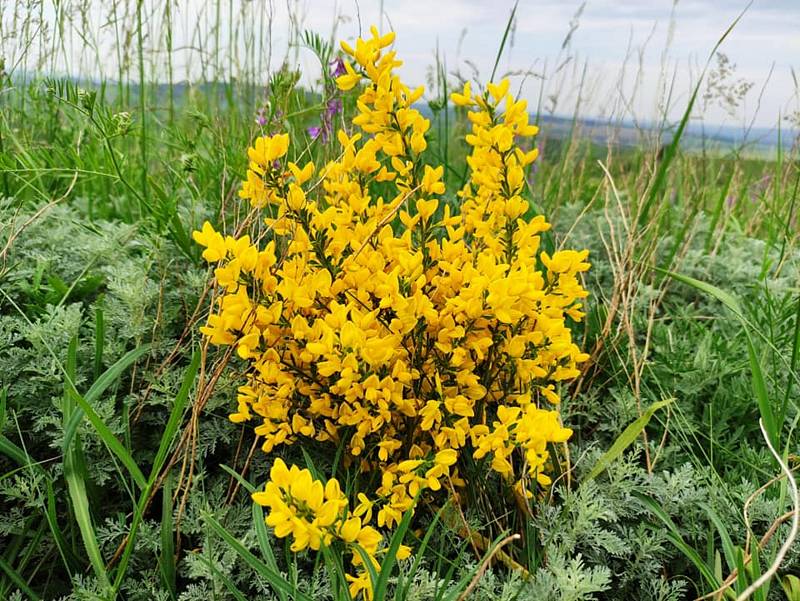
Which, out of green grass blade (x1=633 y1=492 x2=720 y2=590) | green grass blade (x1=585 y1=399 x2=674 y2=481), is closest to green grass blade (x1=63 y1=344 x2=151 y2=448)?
green grass blade (x1=585 y1=399 x2=674 y2=481)

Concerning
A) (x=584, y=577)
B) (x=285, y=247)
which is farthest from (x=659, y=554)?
(x=285, y=247)

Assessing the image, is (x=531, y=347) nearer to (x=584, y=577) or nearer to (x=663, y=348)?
(x=584, y=577)

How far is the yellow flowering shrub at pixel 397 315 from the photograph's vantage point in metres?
1.32

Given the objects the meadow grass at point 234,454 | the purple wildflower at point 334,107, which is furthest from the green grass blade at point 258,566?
the purple wildflower at point 334,107

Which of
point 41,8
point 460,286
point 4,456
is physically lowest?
point 4,456

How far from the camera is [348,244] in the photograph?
1572 millimetres

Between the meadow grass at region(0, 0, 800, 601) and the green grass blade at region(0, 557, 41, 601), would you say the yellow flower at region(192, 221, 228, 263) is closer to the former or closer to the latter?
the meadow grass at region(0, 0, 800, 601)

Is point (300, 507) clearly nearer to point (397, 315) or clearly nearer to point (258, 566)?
point (258, 566)

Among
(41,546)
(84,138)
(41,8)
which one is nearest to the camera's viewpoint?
(41,546)

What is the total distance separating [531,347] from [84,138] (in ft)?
9.91

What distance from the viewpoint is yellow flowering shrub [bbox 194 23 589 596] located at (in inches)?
52.1

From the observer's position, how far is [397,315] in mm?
1393

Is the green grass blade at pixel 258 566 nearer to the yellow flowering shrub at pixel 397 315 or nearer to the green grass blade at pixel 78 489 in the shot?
the yellow flowering shrub at pixel 397 315

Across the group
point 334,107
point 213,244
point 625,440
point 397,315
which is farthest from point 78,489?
point 334,107
